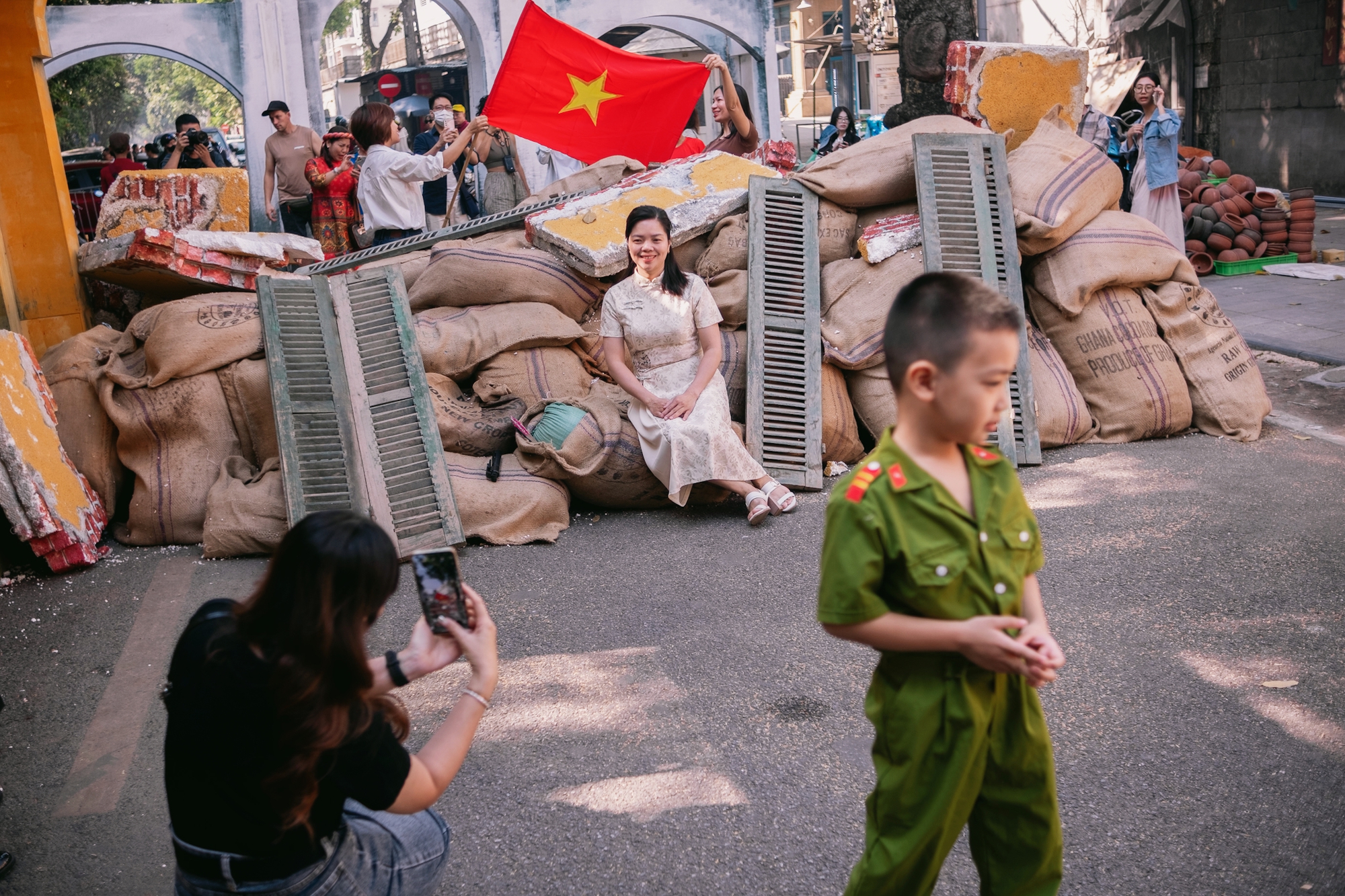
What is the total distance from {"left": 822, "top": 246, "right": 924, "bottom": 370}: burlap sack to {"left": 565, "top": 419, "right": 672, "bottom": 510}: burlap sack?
1.14m

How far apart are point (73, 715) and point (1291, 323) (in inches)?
307

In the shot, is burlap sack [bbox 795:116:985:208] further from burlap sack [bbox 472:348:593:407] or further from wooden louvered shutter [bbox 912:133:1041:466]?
burlap sack [bbox 472:348:593:407]

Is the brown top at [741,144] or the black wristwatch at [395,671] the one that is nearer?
the black wristwatch at [395,671]

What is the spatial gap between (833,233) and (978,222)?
2.54ft

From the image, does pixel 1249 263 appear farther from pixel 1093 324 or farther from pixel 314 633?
pixel 314 633

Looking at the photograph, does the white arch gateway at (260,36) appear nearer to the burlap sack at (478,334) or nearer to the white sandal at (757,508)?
the burlap sack at (478,334)

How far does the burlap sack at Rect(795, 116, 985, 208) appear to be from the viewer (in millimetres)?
6020

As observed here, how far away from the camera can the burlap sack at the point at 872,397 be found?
5.46 m

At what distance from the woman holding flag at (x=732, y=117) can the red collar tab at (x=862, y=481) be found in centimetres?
569

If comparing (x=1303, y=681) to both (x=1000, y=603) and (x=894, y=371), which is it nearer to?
(x=1000, y=603)

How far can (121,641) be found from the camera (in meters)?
4.05

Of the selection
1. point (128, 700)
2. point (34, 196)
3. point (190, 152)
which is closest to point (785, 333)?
point (128, 700)

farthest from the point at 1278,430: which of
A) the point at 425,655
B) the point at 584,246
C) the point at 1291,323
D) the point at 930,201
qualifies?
the point at 425,655

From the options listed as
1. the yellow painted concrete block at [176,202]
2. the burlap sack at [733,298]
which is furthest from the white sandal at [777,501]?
the yellow painted concrete block at [176,202]
